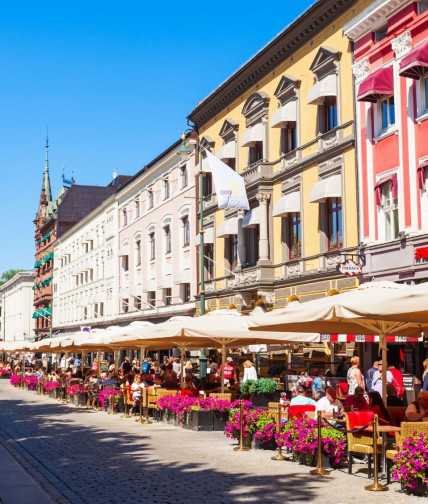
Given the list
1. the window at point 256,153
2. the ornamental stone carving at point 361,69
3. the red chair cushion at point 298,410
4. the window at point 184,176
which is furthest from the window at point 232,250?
the red chair cushion at point 298,410

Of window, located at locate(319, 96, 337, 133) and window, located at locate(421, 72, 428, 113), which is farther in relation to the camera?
window, located at locate(319, 96, 337, 133)

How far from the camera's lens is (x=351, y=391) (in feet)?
66.8

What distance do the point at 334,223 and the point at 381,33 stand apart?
7.07 meters

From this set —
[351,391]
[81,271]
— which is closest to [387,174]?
[351,391]

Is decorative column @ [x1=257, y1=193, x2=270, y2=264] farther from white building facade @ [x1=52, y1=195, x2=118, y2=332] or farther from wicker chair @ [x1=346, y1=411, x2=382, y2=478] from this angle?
white building facade @ [x1=52, y1=195, x2=118, y2=332]

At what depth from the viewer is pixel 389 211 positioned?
2606cm

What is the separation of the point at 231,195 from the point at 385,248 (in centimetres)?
962

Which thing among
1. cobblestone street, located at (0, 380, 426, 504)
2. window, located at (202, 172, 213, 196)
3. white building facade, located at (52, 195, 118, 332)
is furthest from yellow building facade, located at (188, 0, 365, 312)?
white building facade, located at (52, 195, 118, 332)

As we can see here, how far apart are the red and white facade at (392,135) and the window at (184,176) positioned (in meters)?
20.3

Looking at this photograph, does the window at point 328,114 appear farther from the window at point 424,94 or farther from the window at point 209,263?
the window at point 209,263

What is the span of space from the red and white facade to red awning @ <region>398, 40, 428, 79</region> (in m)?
0.03

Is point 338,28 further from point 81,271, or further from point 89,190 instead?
point 89,190

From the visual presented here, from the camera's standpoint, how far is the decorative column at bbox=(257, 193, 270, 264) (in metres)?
34.8

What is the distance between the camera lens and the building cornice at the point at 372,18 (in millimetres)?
25625
